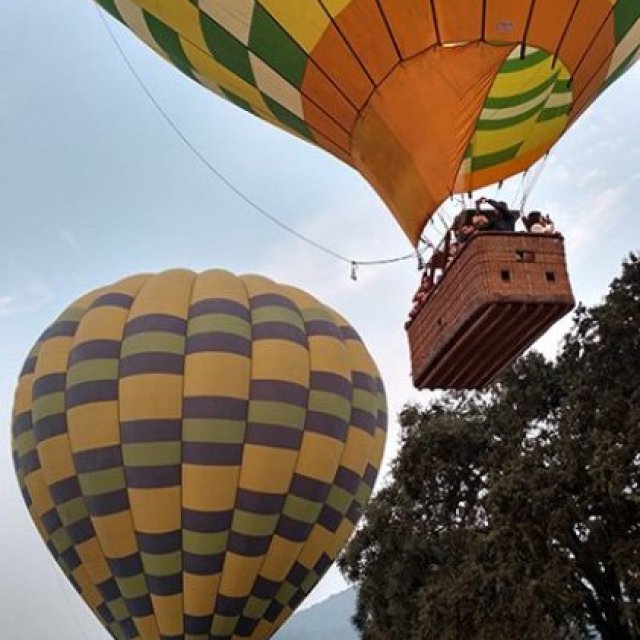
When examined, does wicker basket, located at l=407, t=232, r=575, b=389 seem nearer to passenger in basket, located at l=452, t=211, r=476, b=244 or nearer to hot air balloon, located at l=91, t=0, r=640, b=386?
hot air balloon, located at l=91, t=0, r=640, b=386

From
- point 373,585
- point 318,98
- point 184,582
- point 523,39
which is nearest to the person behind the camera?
point 523,39

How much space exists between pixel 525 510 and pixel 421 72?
10.5m

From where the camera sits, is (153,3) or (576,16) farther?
Result: (153,3)

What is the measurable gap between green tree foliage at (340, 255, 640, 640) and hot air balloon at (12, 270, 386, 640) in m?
3.67

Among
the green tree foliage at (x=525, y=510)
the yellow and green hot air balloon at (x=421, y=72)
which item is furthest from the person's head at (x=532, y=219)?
the green tree foliage at (x=525, y=510)

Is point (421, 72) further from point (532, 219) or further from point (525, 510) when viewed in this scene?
point (525, 510)

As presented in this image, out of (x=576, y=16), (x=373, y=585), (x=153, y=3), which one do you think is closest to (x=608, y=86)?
(x=576, y=16)

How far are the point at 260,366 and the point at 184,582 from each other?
9.79ft

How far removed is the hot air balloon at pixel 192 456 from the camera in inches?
452

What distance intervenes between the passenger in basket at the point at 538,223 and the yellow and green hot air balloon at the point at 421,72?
2.86 feet

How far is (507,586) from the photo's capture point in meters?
15.0

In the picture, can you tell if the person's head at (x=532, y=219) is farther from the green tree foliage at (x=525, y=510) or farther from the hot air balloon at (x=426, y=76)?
the green tree foliage at (x=525, y=510)

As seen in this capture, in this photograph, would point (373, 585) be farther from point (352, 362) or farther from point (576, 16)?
point (576, 16)

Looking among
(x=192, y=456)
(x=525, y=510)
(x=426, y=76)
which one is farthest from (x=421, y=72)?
(x=525, y=510)
